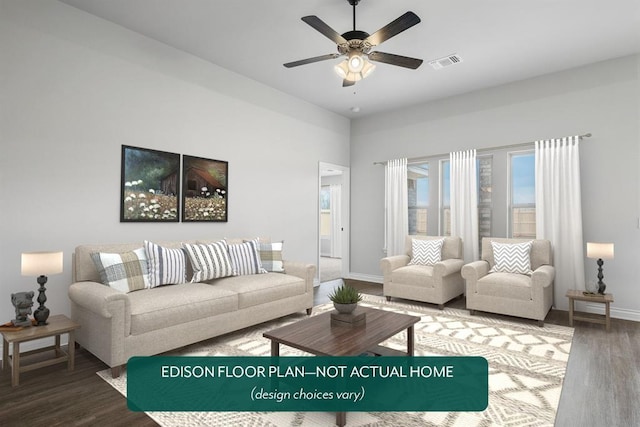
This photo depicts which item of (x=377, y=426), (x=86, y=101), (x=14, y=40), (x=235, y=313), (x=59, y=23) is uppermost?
(x=59, y=23)

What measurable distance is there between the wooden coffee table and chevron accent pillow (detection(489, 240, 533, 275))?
7.69 ft

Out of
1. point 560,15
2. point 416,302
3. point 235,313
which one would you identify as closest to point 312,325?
point 235,313

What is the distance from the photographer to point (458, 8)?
10.6 feet

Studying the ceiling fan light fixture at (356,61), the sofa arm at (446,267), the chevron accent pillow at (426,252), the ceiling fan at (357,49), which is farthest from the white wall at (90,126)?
the sofa arm at (446,267)

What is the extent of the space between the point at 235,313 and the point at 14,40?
9.96 feet

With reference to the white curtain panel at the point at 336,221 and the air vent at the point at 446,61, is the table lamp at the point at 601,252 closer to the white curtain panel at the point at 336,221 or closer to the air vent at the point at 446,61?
the air vent at the point at 446,61

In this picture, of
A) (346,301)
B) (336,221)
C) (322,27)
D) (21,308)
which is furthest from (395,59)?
(336,221)

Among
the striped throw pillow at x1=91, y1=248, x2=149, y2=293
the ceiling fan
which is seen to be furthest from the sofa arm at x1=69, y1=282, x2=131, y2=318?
the ceiling fan

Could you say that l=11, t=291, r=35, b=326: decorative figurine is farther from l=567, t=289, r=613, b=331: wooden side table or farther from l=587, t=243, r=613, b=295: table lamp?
l=587, t=243, r=613, b=295: table lamp

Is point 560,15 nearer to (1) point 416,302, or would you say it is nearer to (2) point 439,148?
(2) point 439,148

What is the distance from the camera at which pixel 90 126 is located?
3373 mm

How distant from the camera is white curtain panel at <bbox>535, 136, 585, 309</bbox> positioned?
172 inches

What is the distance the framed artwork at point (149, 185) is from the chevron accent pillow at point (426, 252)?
335 centimetres

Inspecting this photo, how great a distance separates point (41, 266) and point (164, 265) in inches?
37.3
